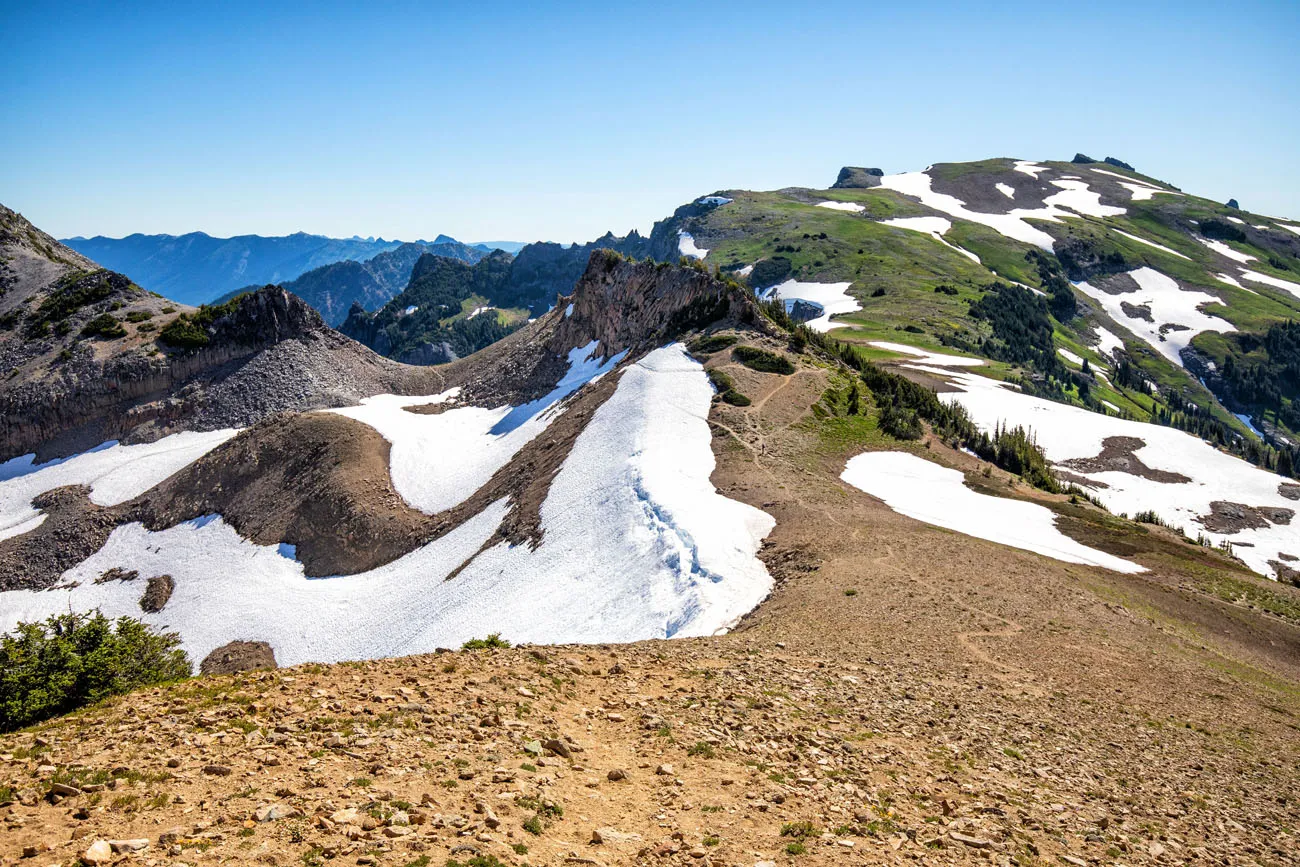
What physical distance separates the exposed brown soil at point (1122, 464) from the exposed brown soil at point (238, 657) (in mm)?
58418

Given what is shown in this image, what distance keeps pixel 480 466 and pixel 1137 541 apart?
140ft

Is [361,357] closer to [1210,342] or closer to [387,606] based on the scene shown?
[387,606]

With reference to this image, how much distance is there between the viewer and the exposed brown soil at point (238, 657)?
129 feet

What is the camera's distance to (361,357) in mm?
91125

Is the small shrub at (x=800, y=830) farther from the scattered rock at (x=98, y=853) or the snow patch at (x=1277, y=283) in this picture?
the snow patch at (x=1277, y=283)

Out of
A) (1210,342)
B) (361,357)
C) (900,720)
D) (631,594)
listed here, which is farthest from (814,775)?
(1210,342)

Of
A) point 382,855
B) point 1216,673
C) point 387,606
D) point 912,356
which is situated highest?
point 912,356

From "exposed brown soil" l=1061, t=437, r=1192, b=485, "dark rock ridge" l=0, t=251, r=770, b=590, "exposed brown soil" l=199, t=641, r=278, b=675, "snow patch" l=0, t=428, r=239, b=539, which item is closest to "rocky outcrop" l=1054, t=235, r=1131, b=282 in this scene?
"exposed brown soil" l=1061, t=437, r=1192, b=485

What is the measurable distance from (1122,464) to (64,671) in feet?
226

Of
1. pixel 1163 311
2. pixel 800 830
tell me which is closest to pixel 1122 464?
pixel 800 830

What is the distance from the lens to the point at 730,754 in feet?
43.4

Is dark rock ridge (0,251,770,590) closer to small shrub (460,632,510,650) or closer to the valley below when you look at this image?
the valley below

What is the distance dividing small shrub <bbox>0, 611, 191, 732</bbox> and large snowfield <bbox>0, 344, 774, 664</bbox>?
498 inches

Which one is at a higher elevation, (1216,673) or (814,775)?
(814,775)
